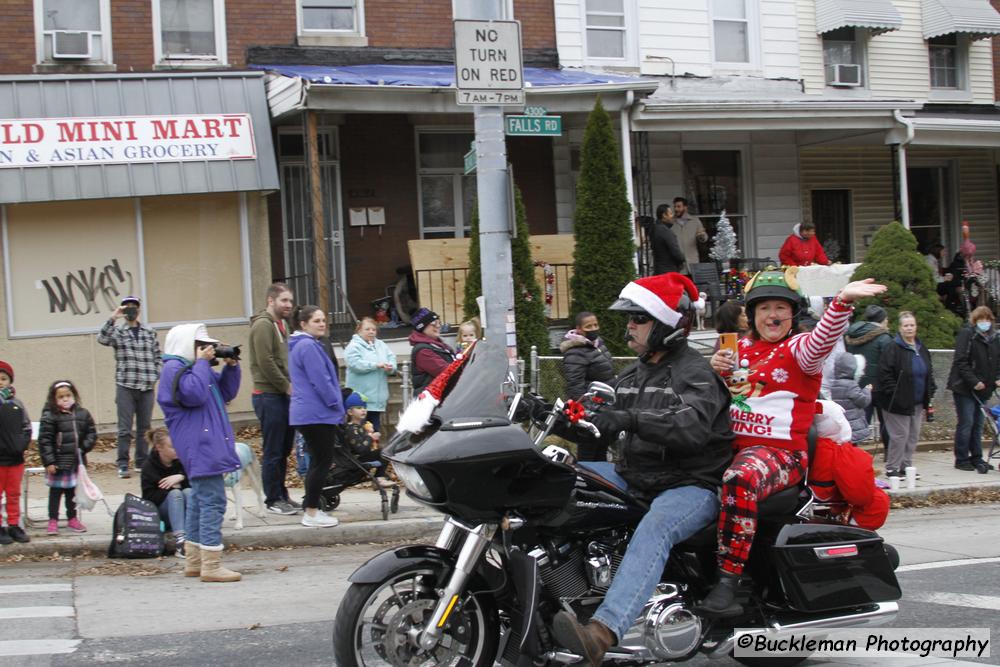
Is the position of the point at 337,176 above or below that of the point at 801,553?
above

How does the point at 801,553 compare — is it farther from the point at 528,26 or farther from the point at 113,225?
the point at 528,26

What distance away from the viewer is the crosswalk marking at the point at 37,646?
240 inches

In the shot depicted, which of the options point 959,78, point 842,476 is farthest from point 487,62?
point 959,78

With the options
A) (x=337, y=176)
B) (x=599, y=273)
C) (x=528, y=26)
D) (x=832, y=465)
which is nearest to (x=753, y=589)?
(x=832, y=465)

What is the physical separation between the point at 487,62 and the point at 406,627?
575cm

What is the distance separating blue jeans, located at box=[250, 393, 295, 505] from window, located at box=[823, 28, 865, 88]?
1438 centimetres

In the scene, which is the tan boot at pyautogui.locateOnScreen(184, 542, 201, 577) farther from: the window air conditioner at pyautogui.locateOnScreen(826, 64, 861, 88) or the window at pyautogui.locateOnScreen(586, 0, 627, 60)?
the window air conditioner at pyautogui.locateOnScreen(826, 64, 861, 88)

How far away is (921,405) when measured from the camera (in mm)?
12102

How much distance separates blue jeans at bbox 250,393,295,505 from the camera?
10.1m

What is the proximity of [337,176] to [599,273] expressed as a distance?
465cm

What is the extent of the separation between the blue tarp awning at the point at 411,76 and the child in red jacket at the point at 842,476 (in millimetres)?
10426

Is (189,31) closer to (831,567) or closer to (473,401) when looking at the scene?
(473,401)

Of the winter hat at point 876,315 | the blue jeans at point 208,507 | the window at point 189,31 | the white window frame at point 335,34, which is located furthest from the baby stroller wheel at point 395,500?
the white window frame at point 335,34

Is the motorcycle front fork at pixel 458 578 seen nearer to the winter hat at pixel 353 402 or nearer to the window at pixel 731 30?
the winter hat at pixel 353 402
